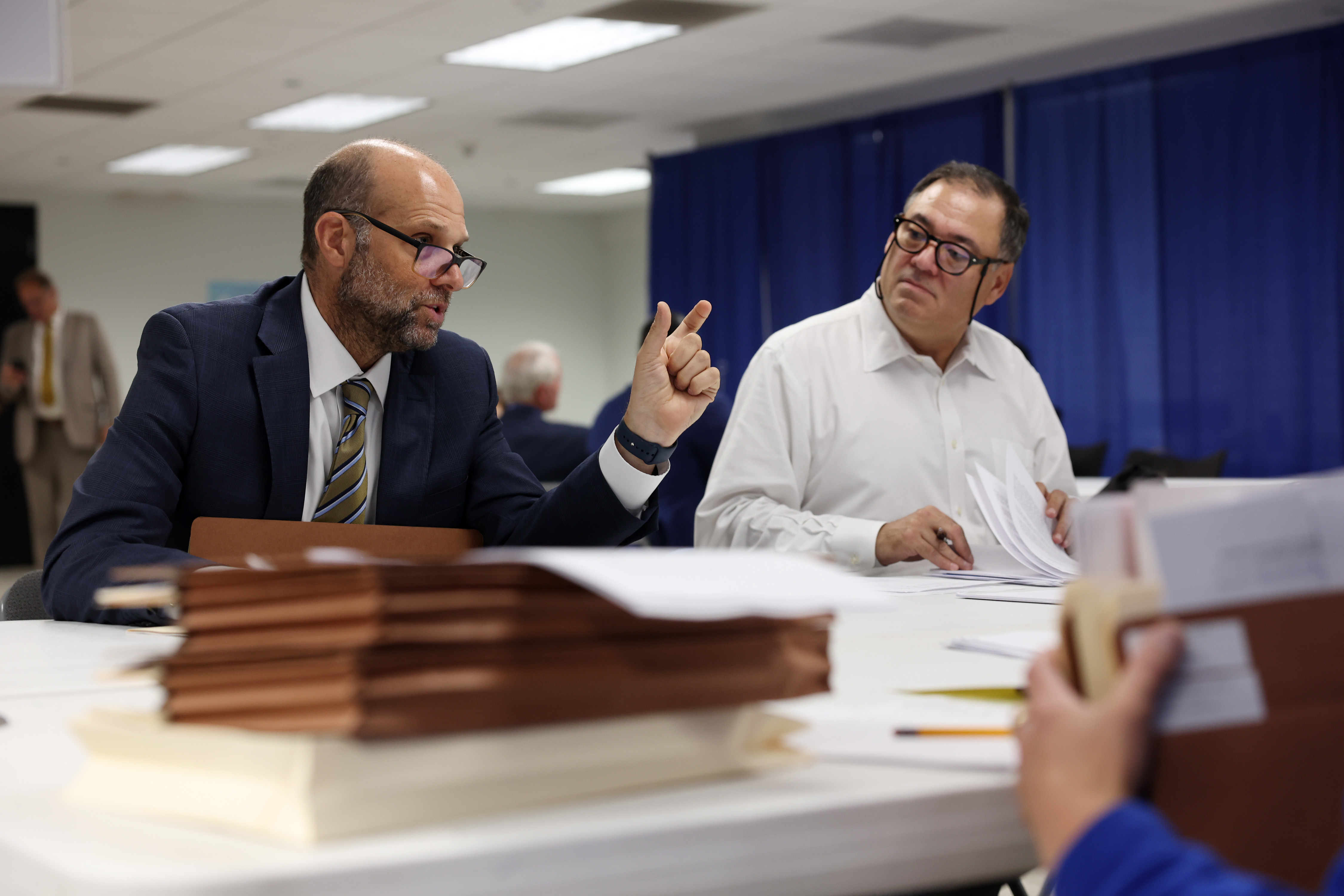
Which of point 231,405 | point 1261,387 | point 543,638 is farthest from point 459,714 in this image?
point 1261,387

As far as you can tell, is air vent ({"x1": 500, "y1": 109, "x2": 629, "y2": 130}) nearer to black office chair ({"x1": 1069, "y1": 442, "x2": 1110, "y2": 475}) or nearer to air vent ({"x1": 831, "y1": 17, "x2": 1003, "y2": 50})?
air vent ({"x1": 831, "y1": 17, "x2": 1003, "y2": 50})

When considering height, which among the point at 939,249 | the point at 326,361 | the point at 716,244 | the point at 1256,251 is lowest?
the point at 326,361

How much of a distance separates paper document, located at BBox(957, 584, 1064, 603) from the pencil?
2.84ft

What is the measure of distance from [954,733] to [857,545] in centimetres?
142

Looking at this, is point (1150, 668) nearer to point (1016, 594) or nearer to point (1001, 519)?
point (1016, 594)

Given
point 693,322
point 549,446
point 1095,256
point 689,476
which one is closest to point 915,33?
point 1095,256

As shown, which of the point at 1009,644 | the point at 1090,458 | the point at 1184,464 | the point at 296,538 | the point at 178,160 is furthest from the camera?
the point at 178,160

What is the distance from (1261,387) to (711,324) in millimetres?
3921

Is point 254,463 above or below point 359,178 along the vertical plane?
below

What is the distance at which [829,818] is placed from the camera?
0.67 meters

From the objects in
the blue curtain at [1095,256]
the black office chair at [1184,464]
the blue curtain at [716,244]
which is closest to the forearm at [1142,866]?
the black office chair at [1184,464]

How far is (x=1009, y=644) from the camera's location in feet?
3.99

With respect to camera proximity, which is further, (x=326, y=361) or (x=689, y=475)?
(x=689, y=475)

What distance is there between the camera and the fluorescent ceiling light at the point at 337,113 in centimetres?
827
